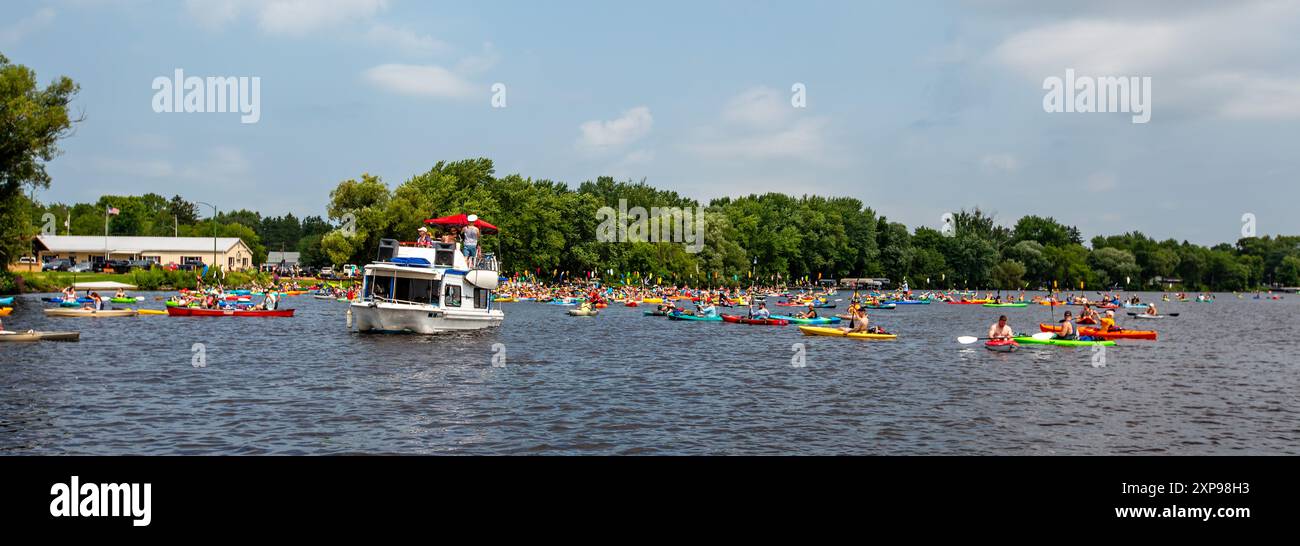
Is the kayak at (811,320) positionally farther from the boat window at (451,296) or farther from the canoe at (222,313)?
the canoe at (222,313)

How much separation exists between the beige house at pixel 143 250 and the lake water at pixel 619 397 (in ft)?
319

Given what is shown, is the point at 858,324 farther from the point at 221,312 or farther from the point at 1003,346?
the point at 221,312

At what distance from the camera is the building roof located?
477ft

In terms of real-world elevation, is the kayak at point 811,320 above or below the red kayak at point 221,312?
below

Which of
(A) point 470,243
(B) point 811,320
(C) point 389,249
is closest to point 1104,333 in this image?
(B) point 811,320

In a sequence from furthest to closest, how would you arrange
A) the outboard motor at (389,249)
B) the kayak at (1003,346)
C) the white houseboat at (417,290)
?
the outboard motor at (389,249), the white houseboat at (417,290), the kayak at (1003,346)

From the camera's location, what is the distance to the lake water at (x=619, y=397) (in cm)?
2441

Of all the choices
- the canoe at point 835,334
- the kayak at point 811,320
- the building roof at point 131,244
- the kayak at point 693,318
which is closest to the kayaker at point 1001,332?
the canoe at point 835,334
